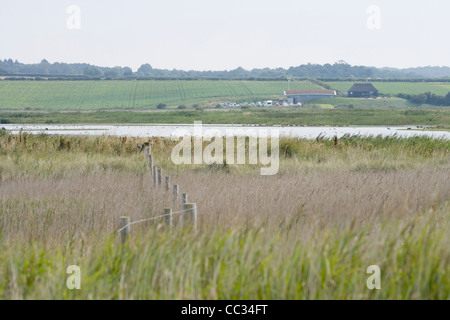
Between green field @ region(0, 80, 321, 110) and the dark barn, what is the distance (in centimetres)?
1440

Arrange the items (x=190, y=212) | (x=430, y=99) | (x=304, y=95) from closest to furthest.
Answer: (x=190, y=212) → (x=430, y=99) → (x=304, y=95)

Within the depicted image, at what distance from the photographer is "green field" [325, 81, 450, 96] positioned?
152 m

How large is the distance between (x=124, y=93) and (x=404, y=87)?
237 feet

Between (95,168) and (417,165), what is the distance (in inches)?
348

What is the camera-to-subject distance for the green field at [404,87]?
152 metres

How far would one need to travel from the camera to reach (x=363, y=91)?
500 feet

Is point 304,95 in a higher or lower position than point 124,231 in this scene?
lower

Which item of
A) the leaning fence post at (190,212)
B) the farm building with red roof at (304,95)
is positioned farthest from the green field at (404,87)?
the leaning fence post at (190,212)

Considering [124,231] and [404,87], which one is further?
[404,87]

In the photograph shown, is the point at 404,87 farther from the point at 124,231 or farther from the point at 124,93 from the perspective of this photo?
the point at 124,231

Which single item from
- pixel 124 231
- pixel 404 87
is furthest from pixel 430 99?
pixel 124 231

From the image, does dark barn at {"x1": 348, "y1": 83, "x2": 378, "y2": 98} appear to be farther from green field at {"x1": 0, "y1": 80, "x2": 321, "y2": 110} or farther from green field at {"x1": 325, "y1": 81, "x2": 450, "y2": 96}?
green field at {"x1": 0, "y1": 80, "x2": 321, "y2": 110}

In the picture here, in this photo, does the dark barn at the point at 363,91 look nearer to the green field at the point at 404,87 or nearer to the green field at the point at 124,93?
the green field at the point at 404,87

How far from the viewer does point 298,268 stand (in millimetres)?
4875
